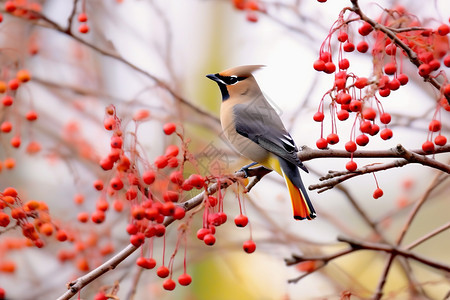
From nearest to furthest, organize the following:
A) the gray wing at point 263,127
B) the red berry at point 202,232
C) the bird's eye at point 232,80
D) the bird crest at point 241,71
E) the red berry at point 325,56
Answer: the red berry at point 202,232, the red berry at point 325,56, the gray wing at point 263,127, the bird crest at point 241,71, the bird's eye at point 232,80

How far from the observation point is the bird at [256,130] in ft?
7.52

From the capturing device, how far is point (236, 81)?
2898 mm

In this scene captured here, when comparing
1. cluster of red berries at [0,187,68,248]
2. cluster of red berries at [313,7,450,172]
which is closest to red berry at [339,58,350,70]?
cluster of red berries at [313,7,450,172]

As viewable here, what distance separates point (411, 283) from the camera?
2.42m

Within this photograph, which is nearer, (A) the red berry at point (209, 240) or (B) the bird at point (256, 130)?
(A) the red berry at point (209, 240)

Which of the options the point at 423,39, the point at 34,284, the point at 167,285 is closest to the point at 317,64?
the point at 423,39

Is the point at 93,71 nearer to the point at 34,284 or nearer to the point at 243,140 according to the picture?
the point at 34,284

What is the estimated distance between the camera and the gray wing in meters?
2.45

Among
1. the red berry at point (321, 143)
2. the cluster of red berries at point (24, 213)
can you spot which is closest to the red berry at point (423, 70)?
the red berry at point (321, 143)

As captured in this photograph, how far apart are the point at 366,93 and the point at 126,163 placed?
69 centimetres

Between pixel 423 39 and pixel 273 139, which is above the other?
pixel 423 39

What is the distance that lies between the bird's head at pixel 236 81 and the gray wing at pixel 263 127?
0.09 metres

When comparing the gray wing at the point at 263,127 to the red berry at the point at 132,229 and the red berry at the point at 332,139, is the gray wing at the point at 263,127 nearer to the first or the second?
the red berry at the point at 332,139

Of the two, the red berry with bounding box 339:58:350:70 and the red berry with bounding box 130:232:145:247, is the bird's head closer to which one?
the red berry with bounding box 339:58:350:70
